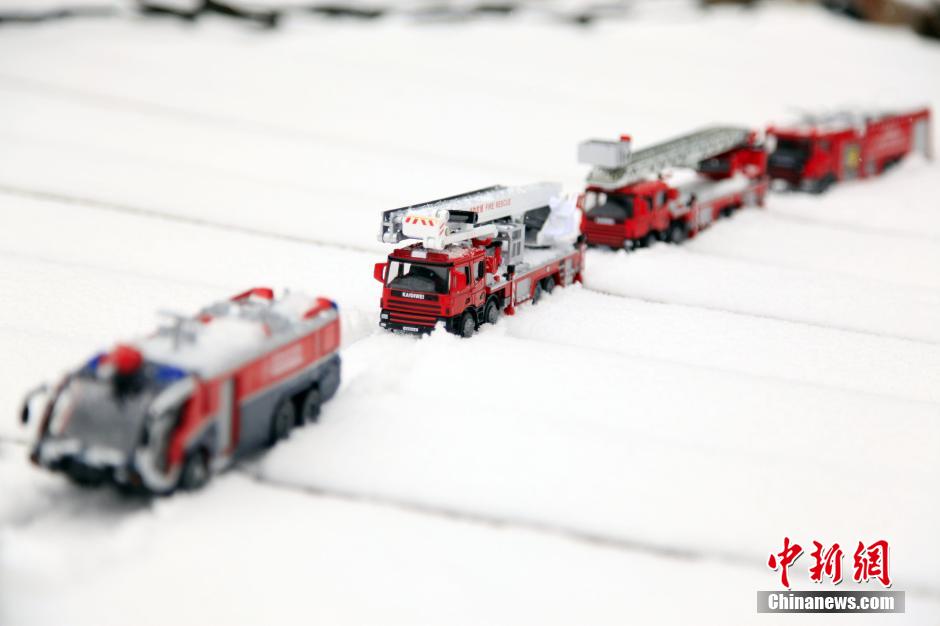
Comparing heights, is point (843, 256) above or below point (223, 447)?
above

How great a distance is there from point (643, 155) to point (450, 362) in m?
9.14

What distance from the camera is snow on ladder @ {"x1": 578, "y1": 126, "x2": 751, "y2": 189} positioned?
68.7 feet

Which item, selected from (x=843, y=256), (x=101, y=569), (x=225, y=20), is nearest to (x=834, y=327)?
(x=843, y=256)

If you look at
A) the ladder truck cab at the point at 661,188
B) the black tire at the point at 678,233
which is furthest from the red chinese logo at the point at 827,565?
the black tire at the point at 678,233

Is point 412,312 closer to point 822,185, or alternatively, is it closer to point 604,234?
point 604,234

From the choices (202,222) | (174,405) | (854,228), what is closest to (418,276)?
(174,405)

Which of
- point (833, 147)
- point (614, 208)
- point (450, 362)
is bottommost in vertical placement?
point (450, 362)

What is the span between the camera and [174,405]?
10.7m

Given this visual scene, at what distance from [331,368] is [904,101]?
2752 centimetres

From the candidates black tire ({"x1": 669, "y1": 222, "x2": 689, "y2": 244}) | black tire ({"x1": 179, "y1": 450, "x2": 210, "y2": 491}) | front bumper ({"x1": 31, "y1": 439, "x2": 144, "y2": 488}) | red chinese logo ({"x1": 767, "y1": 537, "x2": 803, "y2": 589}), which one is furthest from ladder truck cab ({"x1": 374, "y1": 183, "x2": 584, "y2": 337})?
red chinese logo ({"x1": 767, "y1": 537, "x2": 803, "y2": 589})

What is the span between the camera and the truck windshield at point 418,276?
16.1 meters

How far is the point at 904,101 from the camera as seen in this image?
1369 inches

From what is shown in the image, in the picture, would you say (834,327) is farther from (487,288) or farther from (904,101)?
(904,101)

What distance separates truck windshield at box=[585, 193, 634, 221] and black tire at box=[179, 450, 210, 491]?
12133 millimetres
